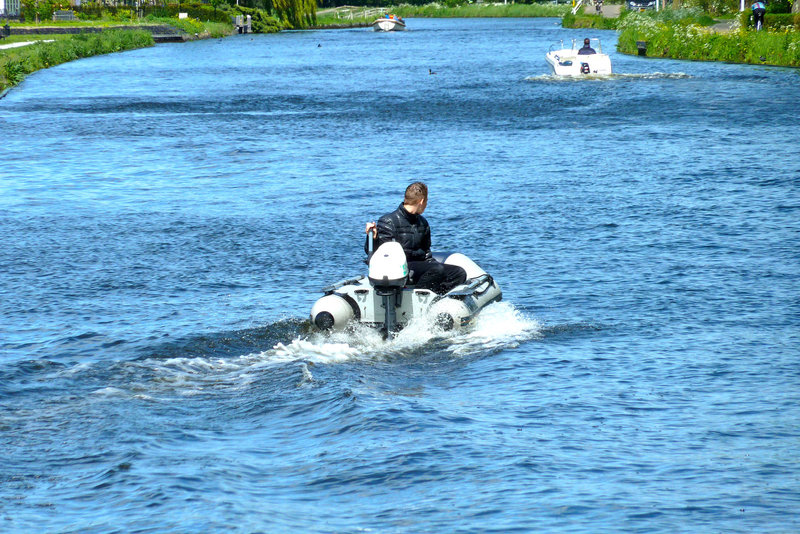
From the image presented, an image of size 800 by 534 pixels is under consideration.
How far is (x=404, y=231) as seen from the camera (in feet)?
41.0

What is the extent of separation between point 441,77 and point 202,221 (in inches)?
1514

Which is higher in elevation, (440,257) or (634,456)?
(440,257)

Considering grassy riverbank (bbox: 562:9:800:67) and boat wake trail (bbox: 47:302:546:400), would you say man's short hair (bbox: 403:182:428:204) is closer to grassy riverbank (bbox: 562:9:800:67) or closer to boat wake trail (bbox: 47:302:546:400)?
boat wake trail (bbox: 47:302:546:400)

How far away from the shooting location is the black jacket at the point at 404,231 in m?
12.4

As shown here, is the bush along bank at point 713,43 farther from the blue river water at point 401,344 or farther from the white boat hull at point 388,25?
the white boat hull at point 388,25

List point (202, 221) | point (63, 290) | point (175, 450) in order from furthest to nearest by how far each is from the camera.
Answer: point (202, 221), point (63, 290), point (175, 450)

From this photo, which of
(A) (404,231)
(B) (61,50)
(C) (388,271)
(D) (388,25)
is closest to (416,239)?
(A) (404,231)

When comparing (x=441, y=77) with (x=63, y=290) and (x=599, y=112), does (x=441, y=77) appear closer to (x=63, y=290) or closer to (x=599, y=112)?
(x=599, y=112)

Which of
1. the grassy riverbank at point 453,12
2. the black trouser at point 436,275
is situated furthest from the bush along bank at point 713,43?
the grassy riverbank at point 453,12

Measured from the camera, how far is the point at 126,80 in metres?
55.8

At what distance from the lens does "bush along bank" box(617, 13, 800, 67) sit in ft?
174

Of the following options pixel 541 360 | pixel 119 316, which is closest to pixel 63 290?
pixel 119 316

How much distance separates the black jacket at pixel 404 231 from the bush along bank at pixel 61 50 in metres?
40.6

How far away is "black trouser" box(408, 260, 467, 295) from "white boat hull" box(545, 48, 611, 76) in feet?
131
